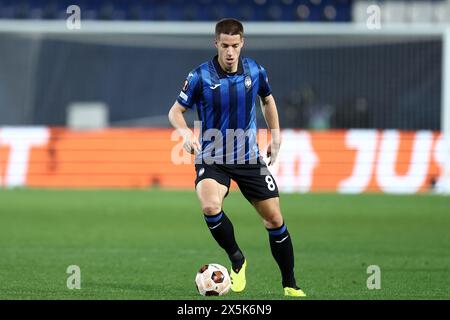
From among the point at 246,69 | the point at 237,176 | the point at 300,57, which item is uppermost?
the point at 300,57

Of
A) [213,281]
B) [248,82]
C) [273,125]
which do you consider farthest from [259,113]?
[213,281]

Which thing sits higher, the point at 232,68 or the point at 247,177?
the point at 232,68

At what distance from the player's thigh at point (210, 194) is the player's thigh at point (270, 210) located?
31 centimetres

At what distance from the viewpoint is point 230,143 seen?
30.1 ft

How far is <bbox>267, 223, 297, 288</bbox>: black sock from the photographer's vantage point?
29.5ft

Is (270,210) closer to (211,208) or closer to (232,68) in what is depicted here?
(211,208)

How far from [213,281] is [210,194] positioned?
2.38ft

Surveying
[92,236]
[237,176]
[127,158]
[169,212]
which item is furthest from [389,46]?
[237,176]

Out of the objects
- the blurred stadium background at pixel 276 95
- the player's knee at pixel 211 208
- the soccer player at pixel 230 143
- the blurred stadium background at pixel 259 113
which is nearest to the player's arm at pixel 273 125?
the soccer player at pixel 230 143

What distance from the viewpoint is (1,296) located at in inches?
342

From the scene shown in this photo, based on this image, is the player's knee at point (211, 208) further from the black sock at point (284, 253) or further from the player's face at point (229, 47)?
the player's face at point (229, 47)

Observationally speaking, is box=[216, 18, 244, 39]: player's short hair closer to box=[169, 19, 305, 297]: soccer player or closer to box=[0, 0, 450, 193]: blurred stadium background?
box=[169, 19, 305, 297]: soccer player

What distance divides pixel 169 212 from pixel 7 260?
276 inches

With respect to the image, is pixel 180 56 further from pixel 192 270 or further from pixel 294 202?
pixel 192 270
